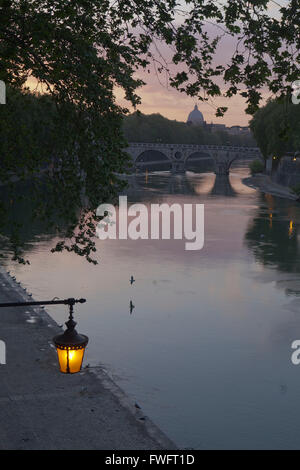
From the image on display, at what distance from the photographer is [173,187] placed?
297ft

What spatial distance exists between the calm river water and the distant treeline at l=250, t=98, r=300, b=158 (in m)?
31.6

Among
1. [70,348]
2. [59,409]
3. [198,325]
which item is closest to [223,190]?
[198,325]

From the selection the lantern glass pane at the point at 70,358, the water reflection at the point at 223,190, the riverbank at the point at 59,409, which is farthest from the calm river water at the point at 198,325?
the water reflection at the point at 223,190

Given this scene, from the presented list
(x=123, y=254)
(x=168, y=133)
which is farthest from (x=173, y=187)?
(x=168, y=133)

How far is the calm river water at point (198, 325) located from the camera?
52.3 feet

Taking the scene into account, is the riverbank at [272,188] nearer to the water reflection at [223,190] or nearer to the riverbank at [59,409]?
the water reflection at [223,190]

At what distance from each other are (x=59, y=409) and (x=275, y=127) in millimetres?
72919

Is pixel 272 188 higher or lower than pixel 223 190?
higher

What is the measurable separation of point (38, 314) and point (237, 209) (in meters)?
43.1

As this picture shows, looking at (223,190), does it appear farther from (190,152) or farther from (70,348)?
(70,348)

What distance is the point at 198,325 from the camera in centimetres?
2328
